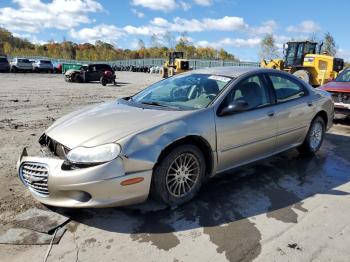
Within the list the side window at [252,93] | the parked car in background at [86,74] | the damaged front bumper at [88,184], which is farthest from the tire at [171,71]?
the damaged front bumper at [88,184]

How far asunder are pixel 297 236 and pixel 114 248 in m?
1.75

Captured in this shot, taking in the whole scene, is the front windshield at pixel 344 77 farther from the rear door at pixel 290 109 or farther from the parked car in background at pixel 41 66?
the parked car in background at pixel 41 66

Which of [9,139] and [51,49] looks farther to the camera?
[51,49]

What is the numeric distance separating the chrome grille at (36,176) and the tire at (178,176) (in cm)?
110

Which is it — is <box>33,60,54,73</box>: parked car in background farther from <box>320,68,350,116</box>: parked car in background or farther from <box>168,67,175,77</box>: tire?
<box>320,68,350,116</box>: parked car in background

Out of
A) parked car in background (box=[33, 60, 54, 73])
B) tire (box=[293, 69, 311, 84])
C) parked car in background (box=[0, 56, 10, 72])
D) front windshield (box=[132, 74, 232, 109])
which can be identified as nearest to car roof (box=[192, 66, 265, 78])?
front windshield (box=[132, 74, 232, 109])

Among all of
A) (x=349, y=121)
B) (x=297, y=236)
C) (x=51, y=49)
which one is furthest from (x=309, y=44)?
(x=51, y=49)

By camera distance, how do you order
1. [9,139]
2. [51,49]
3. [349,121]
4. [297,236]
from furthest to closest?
[51,49]
[349,121]
[9,139]
[297,236]

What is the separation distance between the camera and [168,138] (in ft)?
12.6

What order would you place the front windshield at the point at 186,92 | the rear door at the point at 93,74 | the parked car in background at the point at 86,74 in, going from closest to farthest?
1. the front windshield at the point at 186,92
2. the parked car in background at the point at 86,74
3. the rear door at the point at 93,74

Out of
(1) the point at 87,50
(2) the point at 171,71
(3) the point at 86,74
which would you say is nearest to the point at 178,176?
(3) the point at 86,74

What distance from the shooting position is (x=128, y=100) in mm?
5164

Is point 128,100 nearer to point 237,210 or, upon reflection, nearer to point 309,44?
point 237,210

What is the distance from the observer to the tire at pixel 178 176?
3.86m
